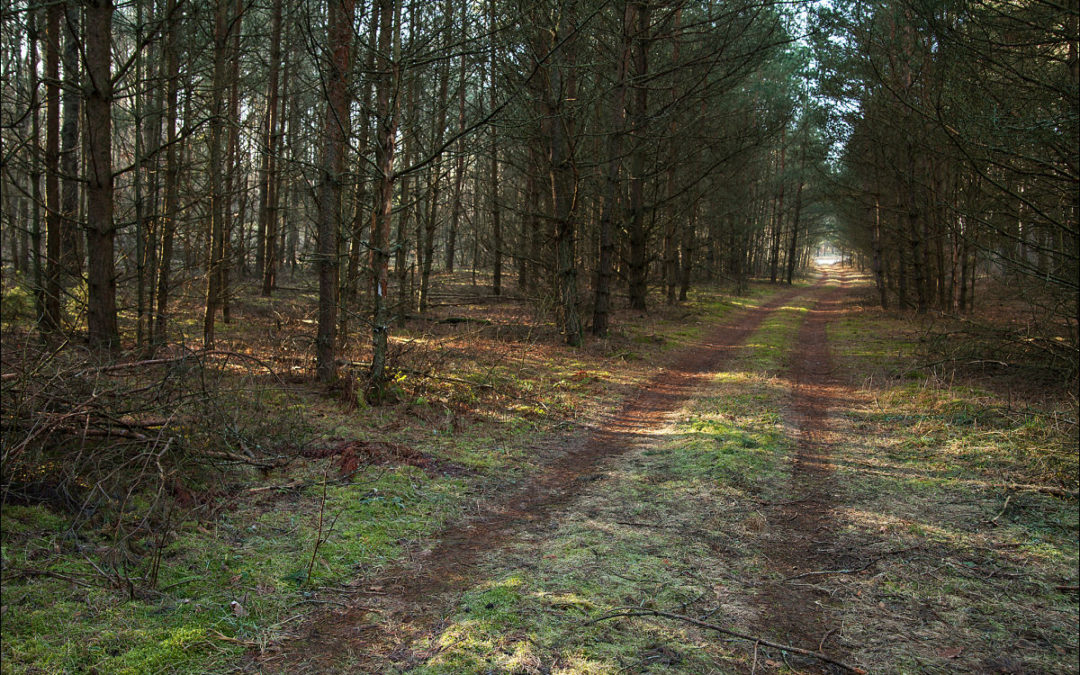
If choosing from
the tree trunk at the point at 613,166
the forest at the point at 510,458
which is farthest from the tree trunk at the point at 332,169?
the tree trunk at the point at 613,166

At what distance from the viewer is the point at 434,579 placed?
3.87 m

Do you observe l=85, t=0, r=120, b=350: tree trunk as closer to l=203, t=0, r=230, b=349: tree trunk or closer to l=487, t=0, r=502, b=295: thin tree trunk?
l=203, t=0, r=230, b=349: tree trunk

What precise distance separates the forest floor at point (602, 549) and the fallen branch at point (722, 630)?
2 centimetres

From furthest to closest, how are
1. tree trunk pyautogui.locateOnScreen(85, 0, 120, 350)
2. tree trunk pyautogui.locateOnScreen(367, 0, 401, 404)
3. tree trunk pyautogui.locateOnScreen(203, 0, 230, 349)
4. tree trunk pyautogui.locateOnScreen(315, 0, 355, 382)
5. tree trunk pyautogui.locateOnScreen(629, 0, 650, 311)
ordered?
tree trunk pyautogui.locateOnScreen(629, 0, 650, 311) → tree trunk pyautogui.locateOnScreen(203, 0, 230, 349) → tree trunk pyautogui.locateOnScreen(315, 0, 355, 382) → tree trunk pyautogui.locateOnScreen(367, 0, 401, 404) → tree trunk pyautogui.locateOnScreen(85, 0, 120, 350)

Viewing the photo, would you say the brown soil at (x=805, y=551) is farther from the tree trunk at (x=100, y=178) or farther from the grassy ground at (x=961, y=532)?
the tree trunk at (x=100, y=178)

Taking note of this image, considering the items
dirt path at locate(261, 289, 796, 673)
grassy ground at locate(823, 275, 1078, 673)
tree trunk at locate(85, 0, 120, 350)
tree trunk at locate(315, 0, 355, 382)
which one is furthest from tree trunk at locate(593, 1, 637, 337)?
tree trunk at locate(85, 0, 120, 350)

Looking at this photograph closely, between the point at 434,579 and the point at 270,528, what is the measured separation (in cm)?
131

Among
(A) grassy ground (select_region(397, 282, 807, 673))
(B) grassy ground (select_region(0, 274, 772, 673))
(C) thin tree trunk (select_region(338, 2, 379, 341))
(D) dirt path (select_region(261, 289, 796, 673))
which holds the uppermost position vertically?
(C) thin tree trunk (select_region(338, 2, 379, 341))

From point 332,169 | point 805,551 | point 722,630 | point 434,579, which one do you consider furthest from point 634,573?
point 332,169

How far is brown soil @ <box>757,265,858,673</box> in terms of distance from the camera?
3432mm

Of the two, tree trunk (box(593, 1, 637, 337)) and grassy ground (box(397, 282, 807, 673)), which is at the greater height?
tree trunk (box(593, 1, 637, 337))

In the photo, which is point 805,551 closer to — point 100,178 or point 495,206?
point 100,178

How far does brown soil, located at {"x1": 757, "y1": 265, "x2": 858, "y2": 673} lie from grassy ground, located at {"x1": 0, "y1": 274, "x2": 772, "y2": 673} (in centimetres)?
238

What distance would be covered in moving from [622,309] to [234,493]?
15.9 m
